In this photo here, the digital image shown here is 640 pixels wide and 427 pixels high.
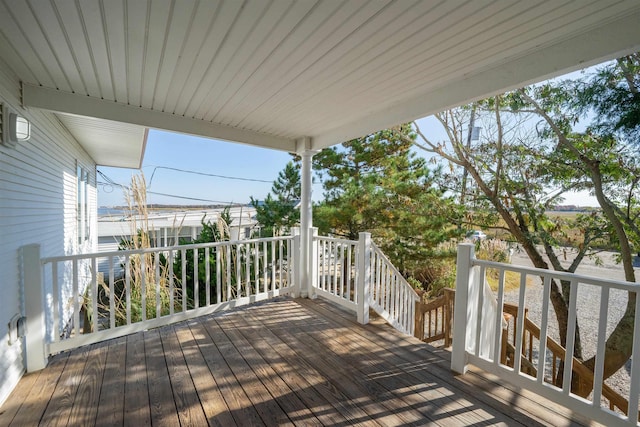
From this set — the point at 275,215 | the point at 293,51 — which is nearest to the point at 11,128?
the point at 293,51

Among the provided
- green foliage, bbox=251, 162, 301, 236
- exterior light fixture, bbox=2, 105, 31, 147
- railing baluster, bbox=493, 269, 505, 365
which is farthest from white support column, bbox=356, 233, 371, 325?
green foliage, bbox=251, 162, 301, 236

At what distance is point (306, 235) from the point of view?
441 centimetres

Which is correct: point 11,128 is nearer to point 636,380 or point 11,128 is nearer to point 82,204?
point 82,204

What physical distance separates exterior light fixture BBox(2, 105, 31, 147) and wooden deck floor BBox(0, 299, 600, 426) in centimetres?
189

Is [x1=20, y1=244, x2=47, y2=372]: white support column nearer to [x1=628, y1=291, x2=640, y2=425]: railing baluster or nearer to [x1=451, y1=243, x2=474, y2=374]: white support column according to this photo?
[x1=451, y1=243, x2=474, y2=374]: white support column

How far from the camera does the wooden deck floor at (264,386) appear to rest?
73.2 inches

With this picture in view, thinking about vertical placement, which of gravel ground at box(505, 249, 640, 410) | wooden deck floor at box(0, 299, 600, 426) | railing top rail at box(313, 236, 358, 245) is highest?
railing top rail at box(313, 236, 358, 245)

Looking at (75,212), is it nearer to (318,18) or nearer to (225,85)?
(225,85)

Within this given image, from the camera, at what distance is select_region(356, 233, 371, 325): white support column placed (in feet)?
11.1

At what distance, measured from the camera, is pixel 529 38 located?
188 cm

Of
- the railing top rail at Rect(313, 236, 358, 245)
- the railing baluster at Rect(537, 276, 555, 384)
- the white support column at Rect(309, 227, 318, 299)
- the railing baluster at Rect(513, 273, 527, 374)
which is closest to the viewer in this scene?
the railing baluster at Rect(537, 276, 555, 384)

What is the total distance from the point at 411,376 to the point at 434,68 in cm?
247

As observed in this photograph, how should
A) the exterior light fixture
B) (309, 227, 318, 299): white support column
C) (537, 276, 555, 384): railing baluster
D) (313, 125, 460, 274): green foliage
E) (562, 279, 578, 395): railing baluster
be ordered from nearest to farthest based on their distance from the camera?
1. (562, 279, 578, 395): railing baluster
2. (537, 276, 555, 384): railing baluster
3. the exterior light fixture
4. (309, 227, 318, 299): white support column
5. (313, 125, 460, 274): green foliage

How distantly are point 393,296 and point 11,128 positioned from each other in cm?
428
